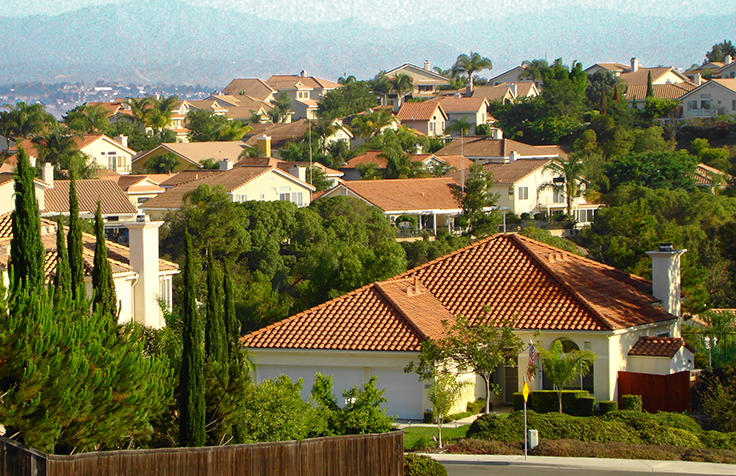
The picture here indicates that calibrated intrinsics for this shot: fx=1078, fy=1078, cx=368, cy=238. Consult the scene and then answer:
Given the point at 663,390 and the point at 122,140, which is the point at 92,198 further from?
the point at 663,390

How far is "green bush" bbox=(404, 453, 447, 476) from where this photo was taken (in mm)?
21188

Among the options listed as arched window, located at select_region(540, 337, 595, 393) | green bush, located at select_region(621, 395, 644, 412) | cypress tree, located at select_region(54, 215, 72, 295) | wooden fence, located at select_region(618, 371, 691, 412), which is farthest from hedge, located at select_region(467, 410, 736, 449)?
cypress tree, located at select_region(54, 215, 72, 295)

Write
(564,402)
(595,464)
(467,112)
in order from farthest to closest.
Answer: (467,112), (564,402), (595,464)

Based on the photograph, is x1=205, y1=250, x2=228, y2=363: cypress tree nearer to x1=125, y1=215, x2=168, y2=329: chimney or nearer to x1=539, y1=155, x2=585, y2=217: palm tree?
x1=125, y1=215, x2=168, y2=329: chimney

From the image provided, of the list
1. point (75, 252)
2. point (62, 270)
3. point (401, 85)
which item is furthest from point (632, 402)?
point (401, 85)

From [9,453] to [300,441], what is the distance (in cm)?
563

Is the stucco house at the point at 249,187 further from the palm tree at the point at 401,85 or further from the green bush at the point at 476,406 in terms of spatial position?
the palm tree at the point at 401,85

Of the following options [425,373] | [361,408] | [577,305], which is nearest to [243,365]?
[361,408]

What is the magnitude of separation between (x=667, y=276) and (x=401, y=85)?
126m

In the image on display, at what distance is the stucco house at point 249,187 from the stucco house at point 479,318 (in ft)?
148

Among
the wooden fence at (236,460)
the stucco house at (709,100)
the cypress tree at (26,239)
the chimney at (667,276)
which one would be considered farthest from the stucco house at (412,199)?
the wooden fence at (236,460)

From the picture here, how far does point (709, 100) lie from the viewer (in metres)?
118

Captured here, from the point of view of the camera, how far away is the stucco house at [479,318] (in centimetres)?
3198

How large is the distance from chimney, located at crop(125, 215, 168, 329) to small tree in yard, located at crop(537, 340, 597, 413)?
11.7 meters
